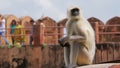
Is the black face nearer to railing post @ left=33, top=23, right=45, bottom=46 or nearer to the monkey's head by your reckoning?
the monkey's head

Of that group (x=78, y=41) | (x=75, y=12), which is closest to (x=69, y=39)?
(x=78, y=41)

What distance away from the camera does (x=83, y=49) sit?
10914 mm

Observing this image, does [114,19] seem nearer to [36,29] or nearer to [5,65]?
[36,29]

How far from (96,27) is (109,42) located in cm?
74

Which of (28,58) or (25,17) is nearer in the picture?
(28,58)

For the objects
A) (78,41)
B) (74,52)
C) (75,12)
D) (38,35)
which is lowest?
(74,52)

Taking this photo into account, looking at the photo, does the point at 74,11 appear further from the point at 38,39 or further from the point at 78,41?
the point at 38,39

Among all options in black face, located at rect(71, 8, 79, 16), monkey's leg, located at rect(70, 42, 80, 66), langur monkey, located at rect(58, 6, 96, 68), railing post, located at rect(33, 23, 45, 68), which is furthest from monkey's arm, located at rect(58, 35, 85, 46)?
railing post, located at rect(33, 23, 45, 68)

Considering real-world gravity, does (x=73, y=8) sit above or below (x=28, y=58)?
above

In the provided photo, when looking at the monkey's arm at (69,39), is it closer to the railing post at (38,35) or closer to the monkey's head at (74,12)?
the monkey's head at (74,12)

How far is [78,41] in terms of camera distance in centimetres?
1069

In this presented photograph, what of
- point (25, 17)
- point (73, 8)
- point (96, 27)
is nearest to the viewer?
point (73, 8)

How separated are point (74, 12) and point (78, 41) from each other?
621 mm

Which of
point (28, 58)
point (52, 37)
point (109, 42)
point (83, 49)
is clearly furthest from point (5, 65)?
point (83, 49)
